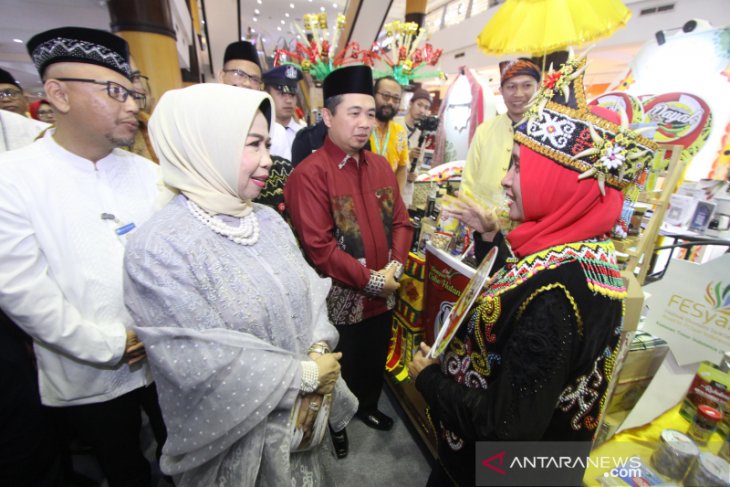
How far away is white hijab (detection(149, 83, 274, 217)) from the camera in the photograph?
992 mm

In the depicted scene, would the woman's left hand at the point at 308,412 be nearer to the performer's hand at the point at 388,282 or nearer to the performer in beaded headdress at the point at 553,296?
the performer in beaded headdress at the point at 553,296

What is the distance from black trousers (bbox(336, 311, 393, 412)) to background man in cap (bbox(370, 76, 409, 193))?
1633mm

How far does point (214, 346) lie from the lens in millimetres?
903

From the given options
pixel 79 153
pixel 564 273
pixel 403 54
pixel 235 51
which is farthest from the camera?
pixel 403 54

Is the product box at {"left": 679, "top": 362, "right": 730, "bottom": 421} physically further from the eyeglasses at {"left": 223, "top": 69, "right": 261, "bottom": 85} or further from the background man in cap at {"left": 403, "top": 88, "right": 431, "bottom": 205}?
the eyeglasses at {"left": 223, "top": 69, "right": 261, "bottom": 85}

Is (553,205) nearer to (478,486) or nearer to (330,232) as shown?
(478,486)

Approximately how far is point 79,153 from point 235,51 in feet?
6.60

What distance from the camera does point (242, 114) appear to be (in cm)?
100

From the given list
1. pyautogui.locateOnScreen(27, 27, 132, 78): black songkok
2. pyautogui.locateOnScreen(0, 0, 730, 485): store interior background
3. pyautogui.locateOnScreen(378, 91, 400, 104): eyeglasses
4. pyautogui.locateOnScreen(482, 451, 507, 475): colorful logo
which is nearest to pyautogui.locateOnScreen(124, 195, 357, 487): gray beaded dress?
pyautogui.locateOnScreen(482, 451, 507, 475): colorful logo

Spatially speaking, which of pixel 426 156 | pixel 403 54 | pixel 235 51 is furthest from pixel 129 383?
pixel 426 156

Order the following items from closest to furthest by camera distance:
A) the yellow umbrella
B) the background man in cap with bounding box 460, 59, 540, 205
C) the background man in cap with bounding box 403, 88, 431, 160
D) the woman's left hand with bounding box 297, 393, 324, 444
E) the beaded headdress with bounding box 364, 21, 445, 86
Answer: the woman's left hand with bounding box 297, 393, 324, 444 < the yellow umbrella < the background man in cap with bounding box 460, 59, 540, 205 < the beaded headdress with bounding box 364, 21, 445, 86 < the background man in cap with bounding box 403, 88, 431, 160

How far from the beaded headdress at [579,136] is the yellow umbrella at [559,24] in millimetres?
1821

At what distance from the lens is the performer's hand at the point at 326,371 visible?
3.66 ft

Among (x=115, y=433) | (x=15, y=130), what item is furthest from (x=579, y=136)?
(x=15, y=130)
